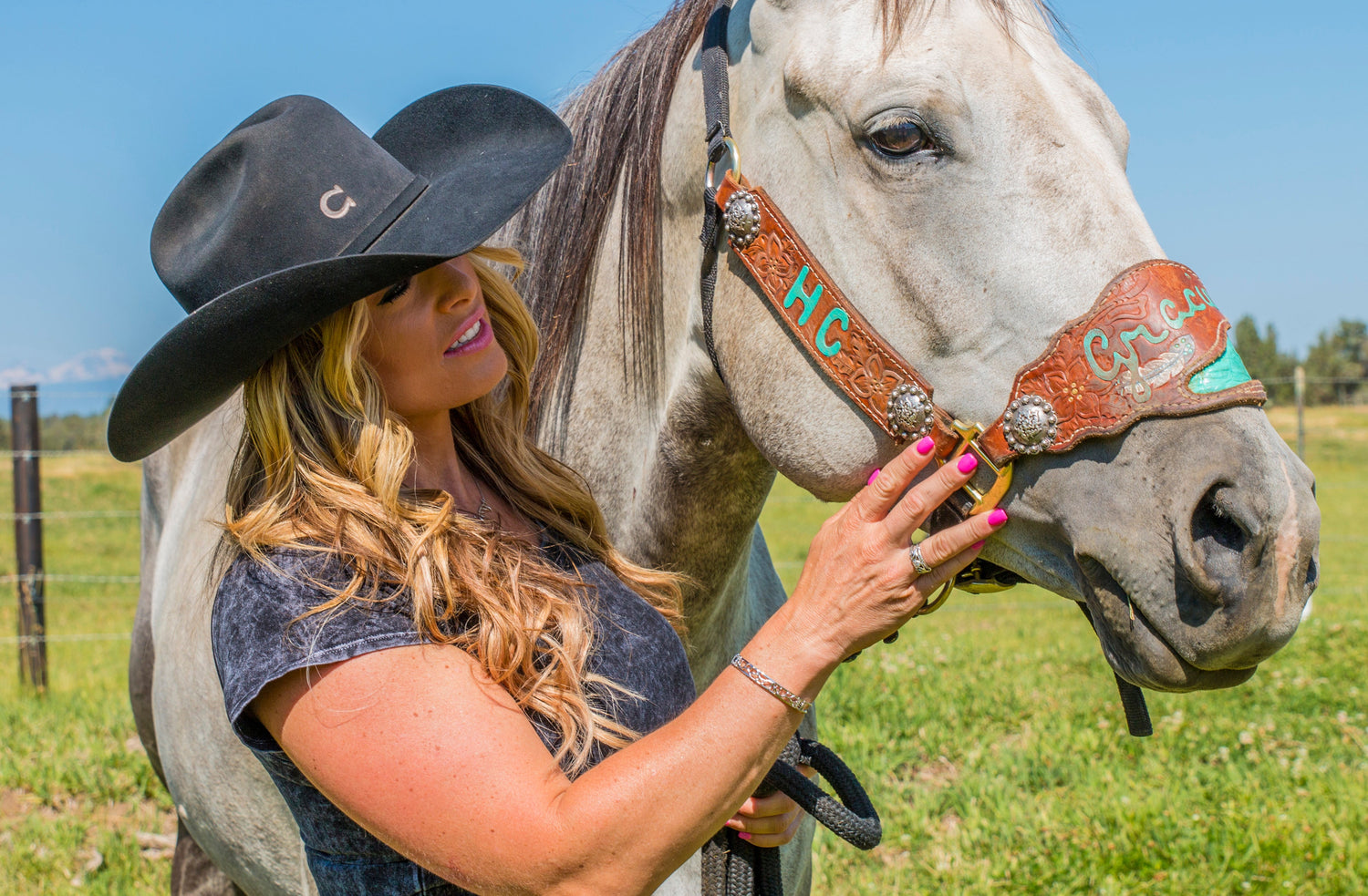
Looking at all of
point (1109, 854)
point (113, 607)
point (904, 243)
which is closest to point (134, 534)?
point (113, 607)

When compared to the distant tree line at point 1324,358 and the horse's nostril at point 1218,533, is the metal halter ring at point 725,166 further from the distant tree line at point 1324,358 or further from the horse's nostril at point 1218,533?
the distant tree line at point 1324,358

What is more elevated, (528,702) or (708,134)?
(708,134)

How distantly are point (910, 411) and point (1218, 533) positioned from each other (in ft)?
1.42

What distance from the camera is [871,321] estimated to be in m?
1.54

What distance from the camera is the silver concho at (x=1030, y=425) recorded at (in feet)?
4.51

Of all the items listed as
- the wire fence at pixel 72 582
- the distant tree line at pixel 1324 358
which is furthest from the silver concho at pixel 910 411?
the distant tree line at pixel 1324 358

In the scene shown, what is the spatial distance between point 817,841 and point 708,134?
2.94 metres

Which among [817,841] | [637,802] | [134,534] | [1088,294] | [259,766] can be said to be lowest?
[134,534]

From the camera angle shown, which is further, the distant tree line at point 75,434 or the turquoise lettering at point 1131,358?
the distant tree line at point 75,434

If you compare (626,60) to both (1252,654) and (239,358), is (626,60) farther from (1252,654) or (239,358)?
(1252,654)

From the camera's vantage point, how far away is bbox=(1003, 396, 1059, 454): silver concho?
138cm

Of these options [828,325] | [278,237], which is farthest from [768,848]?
[278,237]

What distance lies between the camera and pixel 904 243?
4.95 ft

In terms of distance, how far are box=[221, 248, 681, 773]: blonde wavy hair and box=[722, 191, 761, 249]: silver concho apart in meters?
0.61
